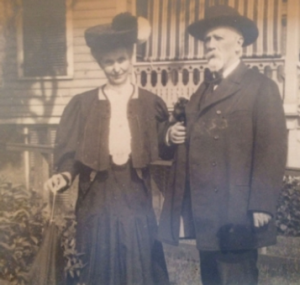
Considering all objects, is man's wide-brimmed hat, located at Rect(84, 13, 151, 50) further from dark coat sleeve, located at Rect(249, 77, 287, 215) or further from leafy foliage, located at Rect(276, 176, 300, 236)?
leafy foliage, located at Rect(276, 176, 300, 236)

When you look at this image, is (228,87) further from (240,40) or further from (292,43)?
(292,43)

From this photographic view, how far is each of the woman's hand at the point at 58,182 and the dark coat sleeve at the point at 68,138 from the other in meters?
0.02

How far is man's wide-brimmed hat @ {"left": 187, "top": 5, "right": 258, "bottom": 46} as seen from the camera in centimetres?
214

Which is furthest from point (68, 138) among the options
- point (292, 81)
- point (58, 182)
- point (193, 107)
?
point (292, 81)

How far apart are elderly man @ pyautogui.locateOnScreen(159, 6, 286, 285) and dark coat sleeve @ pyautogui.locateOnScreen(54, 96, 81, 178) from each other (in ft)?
1.58

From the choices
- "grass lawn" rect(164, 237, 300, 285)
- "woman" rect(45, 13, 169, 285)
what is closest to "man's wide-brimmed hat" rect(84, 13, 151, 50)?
"woman" rect(45, 13, 169, 285)

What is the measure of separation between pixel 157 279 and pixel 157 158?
2.06 ft

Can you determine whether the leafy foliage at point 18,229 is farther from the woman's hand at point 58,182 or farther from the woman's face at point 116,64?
the woman's face at point 116,64

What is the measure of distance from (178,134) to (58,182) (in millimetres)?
680

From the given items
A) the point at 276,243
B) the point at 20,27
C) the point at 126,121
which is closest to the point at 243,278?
the point at 276,243

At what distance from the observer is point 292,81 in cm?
217

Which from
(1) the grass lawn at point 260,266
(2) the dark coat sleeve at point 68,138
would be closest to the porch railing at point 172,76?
(2) the dark coat sleeve at point 68,138

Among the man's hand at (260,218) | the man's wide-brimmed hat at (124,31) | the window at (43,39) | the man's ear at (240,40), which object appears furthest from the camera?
the window at (43,39)

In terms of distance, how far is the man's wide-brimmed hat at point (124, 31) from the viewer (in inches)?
89.2
